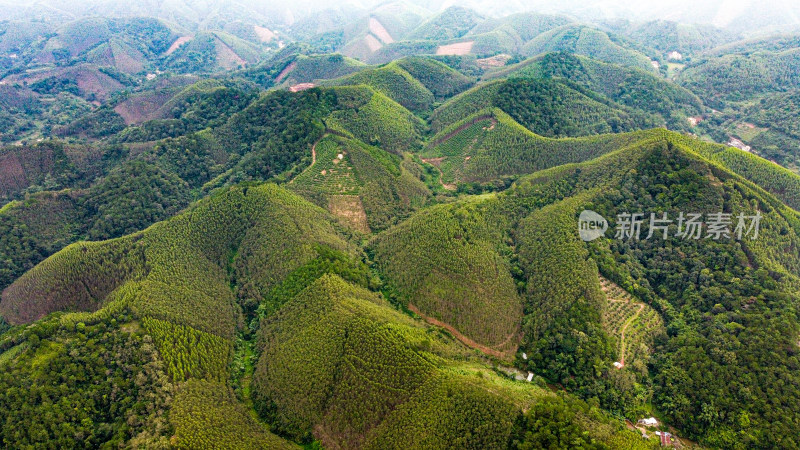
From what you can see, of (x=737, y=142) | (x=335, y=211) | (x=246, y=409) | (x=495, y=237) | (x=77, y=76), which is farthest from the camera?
(x=77, y=76)

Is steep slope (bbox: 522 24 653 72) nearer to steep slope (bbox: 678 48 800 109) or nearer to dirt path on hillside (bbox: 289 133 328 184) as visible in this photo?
steep slope (bbox: 678 48 800 109)

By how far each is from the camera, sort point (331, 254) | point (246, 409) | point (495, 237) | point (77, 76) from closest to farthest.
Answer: point (246, 409) → point (331, 254) → point (495, 237) → point (77, 76)

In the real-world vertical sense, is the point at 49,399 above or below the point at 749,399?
below

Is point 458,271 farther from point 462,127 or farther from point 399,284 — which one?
point 462,127

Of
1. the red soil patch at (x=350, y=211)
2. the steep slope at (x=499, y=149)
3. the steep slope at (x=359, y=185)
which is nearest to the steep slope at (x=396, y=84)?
the steep slope at (x=499, y=149)

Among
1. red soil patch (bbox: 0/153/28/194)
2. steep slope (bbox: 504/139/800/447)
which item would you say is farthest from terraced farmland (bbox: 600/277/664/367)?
red soil patch (bbox: 0/153/28/194)

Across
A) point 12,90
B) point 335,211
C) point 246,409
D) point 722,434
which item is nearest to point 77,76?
point 12,90

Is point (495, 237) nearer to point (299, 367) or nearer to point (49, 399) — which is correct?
point (299, 367)
